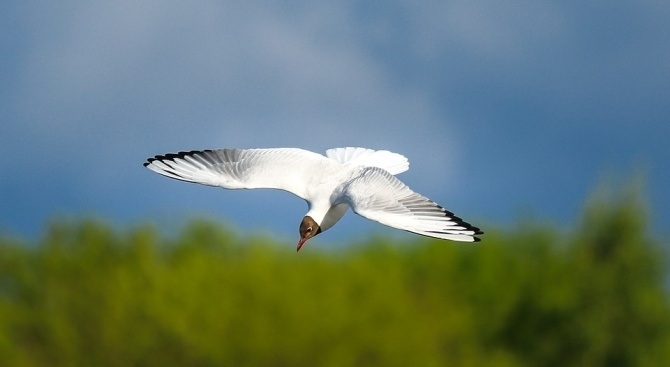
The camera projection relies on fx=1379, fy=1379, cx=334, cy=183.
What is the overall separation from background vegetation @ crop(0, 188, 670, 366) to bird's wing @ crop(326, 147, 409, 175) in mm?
8304

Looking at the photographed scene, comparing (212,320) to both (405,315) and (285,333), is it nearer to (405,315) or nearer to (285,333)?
(285,333)

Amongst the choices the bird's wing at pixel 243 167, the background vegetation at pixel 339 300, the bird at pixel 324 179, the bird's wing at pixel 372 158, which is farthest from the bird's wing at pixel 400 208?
the background vegetation at pixel 339 300

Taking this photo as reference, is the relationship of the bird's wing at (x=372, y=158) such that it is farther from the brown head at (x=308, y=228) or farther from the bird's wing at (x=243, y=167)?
the brown head at (x=308, y=228)

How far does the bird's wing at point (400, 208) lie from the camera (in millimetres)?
9445

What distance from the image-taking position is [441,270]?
24.0 metres

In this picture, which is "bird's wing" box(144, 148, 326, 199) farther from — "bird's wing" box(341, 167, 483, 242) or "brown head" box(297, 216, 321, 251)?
"bird's wing" box(341, 167, 483, 242)

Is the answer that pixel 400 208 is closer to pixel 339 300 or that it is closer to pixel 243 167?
A: pixel 243 167

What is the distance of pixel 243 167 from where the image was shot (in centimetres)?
1148

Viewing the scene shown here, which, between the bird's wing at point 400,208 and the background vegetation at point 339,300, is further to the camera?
the background vegetation at point 339,300

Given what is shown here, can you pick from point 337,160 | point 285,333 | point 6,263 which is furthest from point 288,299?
point 337,160

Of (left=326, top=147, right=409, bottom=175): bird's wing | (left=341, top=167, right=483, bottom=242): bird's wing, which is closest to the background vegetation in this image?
(left=326, top=147, right=409, bottom=175): bird's wing

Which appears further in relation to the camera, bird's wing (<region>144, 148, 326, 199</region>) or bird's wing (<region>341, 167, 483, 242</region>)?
bird's wing (<region>144, 148, 326, 199</region>)

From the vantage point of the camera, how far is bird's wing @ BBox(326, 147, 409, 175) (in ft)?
39.2

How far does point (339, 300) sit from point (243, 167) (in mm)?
A: 9835
